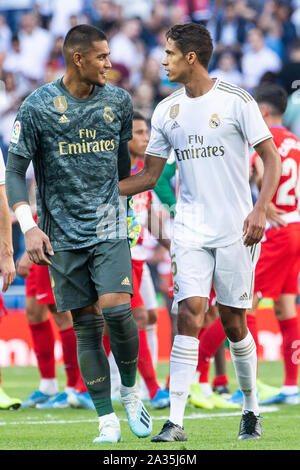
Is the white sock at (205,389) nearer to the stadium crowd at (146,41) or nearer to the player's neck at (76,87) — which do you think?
the player's neck at (76,87)

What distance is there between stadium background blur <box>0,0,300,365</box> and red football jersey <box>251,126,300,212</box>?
245 inches

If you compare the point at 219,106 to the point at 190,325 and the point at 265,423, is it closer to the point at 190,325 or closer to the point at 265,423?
the point at 190,325

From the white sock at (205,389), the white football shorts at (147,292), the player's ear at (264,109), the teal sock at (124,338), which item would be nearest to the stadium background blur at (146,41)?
the white football shorts at (147,292)

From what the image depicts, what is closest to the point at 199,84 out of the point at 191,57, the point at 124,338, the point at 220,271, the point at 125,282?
the point at 191,57

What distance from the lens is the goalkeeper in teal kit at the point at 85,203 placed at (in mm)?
5078

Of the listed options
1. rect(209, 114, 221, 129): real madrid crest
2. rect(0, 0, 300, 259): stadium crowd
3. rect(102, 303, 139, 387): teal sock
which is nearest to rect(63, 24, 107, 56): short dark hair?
rect(209, 114, 221, 129): real madrid crest

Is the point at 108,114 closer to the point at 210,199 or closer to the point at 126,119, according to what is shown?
the point at 126,119

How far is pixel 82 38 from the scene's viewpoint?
5176 millimetres

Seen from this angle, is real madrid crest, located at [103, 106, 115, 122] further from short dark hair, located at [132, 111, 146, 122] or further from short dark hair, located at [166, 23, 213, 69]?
short dark hair, located at [132, 111, 146, 122]

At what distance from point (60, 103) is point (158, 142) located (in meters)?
0.68

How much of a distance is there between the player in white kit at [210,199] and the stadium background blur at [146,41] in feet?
→ 28.5

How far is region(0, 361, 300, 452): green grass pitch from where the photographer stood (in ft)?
16.1
